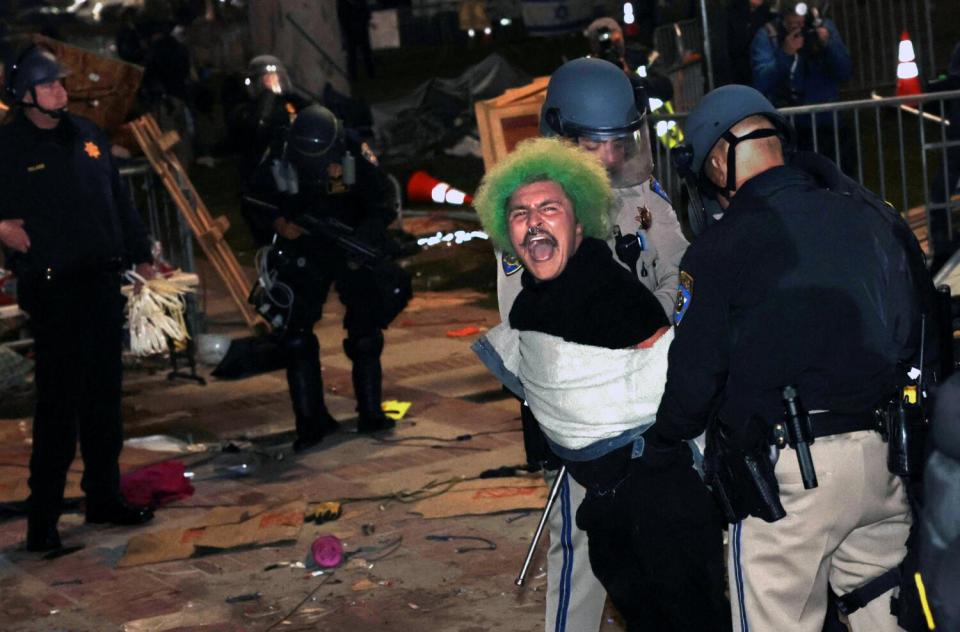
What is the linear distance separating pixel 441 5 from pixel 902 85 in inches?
806

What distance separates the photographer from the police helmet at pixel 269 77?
10.6 m

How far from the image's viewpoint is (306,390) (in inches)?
374

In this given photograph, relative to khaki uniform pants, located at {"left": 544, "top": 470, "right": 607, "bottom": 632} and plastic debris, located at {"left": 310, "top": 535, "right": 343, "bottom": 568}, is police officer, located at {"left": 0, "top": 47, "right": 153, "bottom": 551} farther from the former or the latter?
khaki uniform pants, located at {"left": 544, "top": 470, "right": 607, "bottom": 632}

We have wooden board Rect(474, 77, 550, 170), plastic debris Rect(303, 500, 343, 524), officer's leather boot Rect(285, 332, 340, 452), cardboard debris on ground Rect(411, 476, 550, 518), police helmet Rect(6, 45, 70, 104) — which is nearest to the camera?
police helmet Rect(6, 45, 70, 104)

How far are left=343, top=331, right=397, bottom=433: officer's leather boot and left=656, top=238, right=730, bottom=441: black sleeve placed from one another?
544cm

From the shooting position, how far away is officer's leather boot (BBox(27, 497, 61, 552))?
7727 millimetres

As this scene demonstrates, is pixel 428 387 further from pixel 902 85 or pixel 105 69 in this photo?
pixel 902 85

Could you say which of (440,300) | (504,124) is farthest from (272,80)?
(440,300)

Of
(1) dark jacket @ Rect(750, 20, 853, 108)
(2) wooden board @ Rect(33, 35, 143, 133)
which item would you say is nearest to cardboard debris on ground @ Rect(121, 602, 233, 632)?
(2) wooden board @ Rect(33, 35, 143, 133)

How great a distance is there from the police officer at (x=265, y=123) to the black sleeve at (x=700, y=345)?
558 centimetres

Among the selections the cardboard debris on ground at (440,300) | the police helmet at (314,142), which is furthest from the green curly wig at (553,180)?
the cardboard debris on ground at (440,300)

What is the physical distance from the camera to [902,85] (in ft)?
49.2

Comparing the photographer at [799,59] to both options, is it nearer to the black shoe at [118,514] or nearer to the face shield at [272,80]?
the face shield at [272,80]

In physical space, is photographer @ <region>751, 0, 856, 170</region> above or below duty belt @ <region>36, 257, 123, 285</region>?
above
